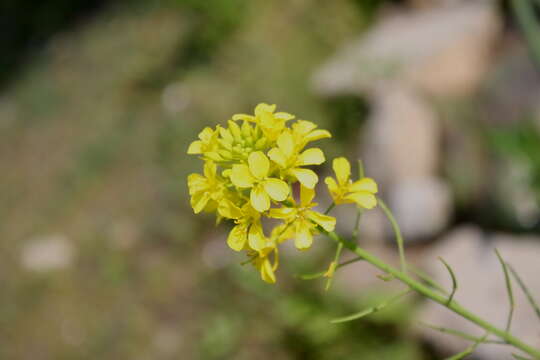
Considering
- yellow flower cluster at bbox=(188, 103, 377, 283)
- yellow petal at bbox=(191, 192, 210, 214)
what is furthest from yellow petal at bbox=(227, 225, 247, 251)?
yellow petal at bbox=(191, 192, 210, 214)

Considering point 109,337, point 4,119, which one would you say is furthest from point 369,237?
point 4,119

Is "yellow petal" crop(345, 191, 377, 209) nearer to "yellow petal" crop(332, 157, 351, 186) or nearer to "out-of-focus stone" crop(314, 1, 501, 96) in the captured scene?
"yellow petal" crop(332, 157, 351, 186)

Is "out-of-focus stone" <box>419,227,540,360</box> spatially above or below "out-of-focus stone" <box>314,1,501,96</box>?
below

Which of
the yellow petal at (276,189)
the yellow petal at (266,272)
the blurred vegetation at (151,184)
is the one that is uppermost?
the yellow petal at (276,189)

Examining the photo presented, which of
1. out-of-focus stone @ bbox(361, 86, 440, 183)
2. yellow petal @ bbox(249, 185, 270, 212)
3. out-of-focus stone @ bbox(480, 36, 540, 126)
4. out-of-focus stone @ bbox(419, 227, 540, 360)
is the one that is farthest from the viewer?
out-of-focus stone @ bbox(361, 86, 440, 183)

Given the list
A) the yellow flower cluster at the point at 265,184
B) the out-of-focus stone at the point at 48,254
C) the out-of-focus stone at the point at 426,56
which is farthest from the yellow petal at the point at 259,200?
the out-of-focus stone at the point at 48,254

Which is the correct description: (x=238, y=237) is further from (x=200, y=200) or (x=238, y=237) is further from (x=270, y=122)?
(x=270, y=122)

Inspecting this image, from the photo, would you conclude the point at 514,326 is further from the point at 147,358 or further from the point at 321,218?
the point at 147,358

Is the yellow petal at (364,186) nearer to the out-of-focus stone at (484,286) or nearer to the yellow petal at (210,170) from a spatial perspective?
the yellow petal at (210,170)
